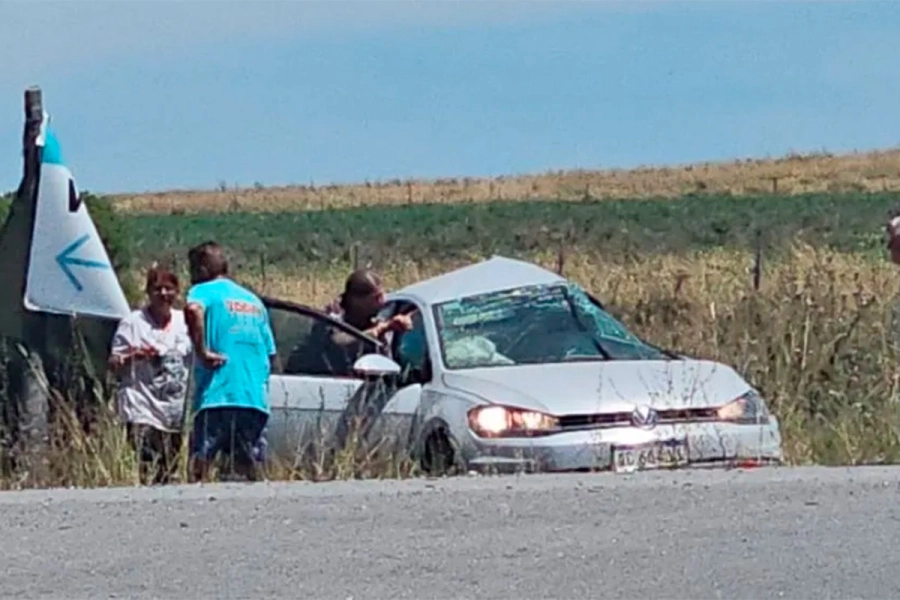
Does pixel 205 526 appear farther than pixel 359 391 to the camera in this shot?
No

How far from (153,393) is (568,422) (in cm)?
207

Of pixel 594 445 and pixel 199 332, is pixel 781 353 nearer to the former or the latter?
pixel 594 445

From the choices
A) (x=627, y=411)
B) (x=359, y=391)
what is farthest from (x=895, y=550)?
(x=359, y=391)

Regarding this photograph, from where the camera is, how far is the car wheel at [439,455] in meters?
8.96

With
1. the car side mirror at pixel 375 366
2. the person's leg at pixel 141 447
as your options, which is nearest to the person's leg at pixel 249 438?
the person's leg at pixel 141 447

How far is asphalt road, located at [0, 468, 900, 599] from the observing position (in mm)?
5406

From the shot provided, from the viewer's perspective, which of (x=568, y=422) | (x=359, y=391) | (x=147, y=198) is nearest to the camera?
(x=568, y=422)

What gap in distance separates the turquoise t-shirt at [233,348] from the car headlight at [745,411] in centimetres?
219

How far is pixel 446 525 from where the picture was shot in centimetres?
561

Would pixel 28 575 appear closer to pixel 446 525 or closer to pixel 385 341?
pixel 446 525

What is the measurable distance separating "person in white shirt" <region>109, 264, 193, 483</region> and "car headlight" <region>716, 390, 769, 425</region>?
260 cm

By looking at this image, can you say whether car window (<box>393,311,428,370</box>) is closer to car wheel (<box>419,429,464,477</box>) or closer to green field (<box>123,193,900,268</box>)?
car wheel (<box>419,429,464,477</box>)

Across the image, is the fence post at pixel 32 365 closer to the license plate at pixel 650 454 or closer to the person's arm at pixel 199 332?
the person's arm at pixel 199 332

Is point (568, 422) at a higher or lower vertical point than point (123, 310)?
lower
